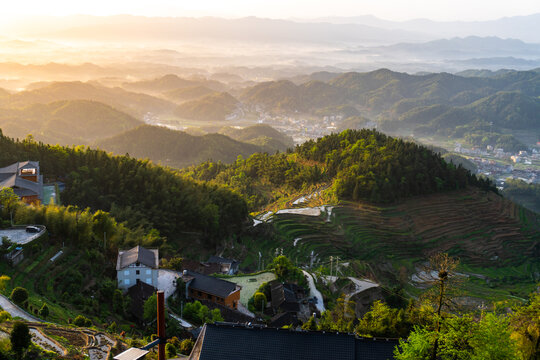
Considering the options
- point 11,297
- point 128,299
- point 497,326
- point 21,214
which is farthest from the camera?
point 21,214

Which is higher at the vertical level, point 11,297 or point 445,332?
point 445,332

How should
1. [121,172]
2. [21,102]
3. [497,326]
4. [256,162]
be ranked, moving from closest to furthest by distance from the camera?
1. [497,326]
2. [121,172]
3. [256,162]
4. [21,102]

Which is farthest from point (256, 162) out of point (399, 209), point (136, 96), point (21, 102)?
point (136, 96)

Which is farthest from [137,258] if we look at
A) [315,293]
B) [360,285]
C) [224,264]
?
[360,285]

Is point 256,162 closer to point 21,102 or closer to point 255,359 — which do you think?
point 255,359

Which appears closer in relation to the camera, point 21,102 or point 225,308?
point 225,308

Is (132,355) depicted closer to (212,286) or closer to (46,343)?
(46,343)
